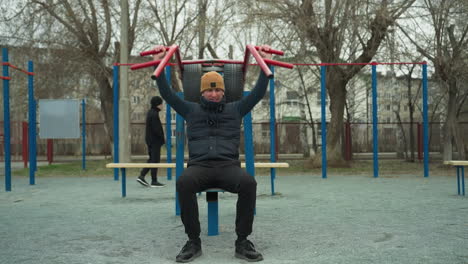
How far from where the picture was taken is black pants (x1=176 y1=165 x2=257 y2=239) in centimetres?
371

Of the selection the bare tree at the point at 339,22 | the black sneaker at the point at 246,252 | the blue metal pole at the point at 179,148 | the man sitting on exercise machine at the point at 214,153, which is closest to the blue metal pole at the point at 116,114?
the bare tree at the point at 339,22

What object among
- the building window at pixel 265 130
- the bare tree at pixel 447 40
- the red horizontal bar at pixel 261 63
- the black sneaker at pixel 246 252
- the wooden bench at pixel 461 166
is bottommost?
the black sneaker at pixel 246 252

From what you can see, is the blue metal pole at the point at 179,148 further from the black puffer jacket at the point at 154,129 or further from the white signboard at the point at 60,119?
the white signboard at the point at 60,119

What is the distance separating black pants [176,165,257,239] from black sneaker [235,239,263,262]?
7 centimetres

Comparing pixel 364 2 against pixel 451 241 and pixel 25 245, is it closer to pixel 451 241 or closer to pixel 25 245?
pixel 451 241

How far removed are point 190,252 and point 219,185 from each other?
2.13 feet

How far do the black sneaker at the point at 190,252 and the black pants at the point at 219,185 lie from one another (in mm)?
56

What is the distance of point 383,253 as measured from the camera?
3.63 metres

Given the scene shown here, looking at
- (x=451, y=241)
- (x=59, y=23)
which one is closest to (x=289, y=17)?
(x=59, y=23)

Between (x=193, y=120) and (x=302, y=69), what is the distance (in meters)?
14.7

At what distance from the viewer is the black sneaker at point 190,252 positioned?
3.53 m

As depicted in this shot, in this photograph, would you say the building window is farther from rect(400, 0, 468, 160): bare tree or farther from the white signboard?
the white signboard

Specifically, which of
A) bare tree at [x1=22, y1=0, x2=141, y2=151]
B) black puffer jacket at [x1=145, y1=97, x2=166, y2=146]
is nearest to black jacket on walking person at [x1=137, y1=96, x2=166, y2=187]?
black puffer jacket at [x1=145, y1=97, x2=166, y2=146]

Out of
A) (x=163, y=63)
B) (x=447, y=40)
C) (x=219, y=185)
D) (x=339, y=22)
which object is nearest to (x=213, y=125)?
(x=219, y=185)
